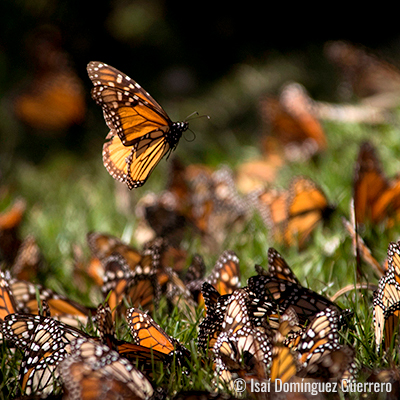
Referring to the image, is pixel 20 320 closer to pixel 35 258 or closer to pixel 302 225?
pixel 35 258

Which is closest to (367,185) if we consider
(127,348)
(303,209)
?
(303,209)

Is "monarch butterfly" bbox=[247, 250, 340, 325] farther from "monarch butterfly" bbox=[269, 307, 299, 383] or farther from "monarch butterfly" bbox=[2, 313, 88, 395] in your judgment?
"monarch butterfly" bbox=[2, 313, 88, 395]

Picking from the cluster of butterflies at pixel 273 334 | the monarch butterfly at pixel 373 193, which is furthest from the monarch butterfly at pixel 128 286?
the monarch butterfly at pixel 373 193

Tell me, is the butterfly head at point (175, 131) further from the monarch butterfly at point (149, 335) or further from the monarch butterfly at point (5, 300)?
the monarch butterfly at point (5, 300)

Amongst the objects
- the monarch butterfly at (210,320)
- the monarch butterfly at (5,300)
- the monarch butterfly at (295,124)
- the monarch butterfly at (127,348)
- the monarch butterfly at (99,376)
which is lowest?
the monarch butterfly at (99,376)

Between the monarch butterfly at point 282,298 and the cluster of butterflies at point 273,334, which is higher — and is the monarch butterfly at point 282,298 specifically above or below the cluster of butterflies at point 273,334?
above
